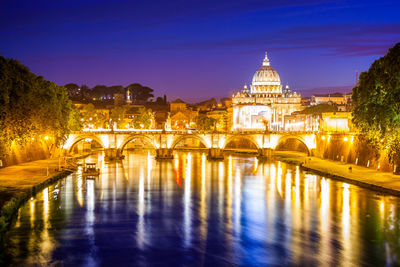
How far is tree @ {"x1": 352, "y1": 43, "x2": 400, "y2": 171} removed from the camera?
33812 mm

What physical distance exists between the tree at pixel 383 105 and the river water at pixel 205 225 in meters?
4.18

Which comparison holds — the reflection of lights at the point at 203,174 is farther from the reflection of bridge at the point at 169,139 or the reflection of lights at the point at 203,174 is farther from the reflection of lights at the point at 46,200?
the reflection of lights at the point at 46,200

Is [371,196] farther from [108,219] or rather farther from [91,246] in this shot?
[91,246]

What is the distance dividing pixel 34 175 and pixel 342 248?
25582mm

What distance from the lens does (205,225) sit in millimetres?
28281

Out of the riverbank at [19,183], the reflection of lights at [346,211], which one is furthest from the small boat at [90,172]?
the reflection of lights at [346,211]

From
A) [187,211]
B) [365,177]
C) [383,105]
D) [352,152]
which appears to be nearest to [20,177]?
[187,211]

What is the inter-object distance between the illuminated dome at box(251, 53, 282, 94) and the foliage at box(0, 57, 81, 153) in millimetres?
103742

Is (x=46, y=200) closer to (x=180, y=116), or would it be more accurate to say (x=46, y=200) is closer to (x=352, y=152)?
(x=352, y=152)

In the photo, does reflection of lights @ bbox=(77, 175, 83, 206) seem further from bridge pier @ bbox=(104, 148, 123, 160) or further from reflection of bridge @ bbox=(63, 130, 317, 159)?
reflection of bridge @ bbox=(63, 130, 317, 159)

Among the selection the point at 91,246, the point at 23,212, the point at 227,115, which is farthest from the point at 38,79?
the point at 227,115

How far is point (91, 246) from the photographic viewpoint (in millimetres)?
23547

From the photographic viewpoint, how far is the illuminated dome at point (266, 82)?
147375mm

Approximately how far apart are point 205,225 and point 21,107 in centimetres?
1666
